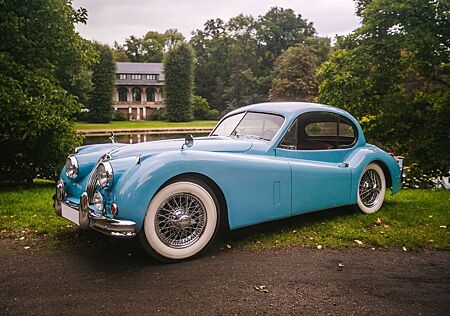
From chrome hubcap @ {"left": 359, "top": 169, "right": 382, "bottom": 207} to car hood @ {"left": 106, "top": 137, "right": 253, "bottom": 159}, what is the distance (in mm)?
1922

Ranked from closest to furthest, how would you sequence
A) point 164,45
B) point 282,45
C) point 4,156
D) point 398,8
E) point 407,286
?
point 407,286 < point 4,156 < point 398,8 < point 282,45 < point 164,45

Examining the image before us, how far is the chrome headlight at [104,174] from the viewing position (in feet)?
11.0

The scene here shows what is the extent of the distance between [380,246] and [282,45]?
6698cm

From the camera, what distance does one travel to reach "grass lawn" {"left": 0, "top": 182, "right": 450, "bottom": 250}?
402 centimetres

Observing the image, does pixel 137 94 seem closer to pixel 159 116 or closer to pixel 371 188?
pixel 159 116

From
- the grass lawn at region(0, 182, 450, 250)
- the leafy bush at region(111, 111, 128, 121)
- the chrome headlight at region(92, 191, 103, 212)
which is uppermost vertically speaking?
the leafy bush at region(111, 111, 128, 121)

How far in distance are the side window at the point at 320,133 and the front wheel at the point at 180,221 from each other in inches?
55.6

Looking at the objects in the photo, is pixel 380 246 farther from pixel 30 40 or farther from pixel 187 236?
pixel 30 40

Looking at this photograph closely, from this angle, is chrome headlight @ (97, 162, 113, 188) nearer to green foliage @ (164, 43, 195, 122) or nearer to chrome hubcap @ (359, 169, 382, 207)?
chrome hubcap @ (359, 169, 382, 207)

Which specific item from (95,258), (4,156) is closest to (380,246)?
(95,258)

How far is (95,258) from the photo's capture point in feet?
11.5

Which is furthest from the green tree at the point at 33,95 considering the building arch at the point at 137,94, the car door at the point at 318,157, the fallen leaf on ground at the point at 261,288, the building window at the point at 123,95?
the building arch at the point at 137,94

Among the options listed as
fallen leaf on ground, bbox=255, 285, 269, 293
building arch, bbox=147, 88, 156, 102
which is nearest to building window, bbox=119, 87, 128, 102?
building arch, bbox=147, 88, 156, 102

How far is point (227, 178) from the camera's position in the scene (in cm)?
366
